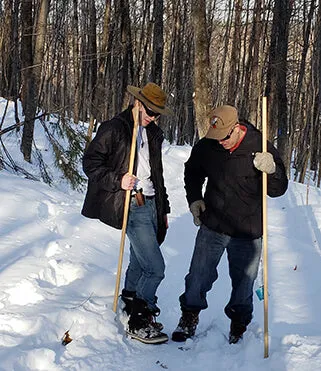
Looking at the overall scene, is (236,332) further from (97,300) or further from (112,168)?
(112,168)

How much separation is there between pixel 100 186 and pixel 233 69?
17.4 meters

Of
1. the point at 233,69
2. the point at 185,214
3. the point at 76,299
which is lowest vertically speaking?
the point at 185,214

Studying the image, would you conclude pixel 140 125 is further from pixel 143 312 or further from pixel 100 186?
pixel 143 312

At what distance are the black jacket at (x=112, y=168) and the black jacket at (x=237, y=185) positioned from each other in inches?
15.4

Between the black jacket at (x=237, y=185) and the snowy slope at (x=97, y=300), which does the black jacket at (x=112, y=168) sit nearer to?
the black jacket at (x=237, y=185)

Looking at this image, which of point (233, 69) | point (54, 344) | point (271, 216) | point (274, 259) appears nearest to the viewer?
point (54, 344)

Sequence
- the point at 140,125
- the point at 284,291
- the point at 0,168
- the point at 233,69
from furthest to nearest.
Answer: the point at 233,69
the point at 0,168
the point at 284,291
the point at 140,125

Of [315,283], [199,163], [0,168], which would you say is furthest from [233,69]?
[199,163]

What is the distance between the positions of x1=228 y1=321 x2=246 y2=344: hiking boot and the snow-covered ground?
0.07 m

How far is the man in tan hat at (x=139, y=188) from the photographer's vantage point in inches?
140

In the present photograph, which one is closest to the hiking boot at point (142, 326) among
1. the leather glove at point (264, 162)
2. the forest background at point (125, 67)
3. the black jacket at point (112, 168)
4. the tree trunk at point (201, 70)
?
the black jacket at point (112, 168)

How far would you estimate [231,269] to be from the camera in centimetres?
386

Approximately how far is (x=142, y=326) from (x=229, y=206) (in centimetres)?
122

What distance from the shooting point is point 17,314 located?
141 inches
